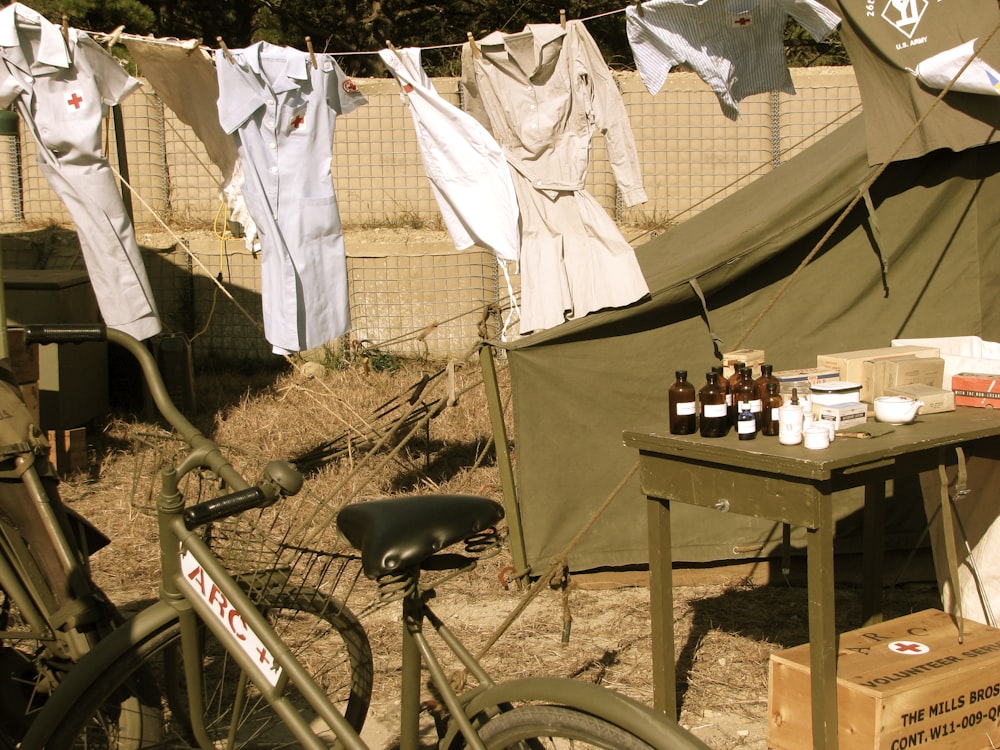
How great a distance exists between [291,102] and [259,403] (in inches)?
125

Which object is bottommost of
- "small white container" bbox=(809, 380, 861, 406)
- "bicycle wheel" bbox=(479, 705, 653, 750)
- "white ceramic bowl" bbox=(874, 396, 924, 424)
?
"bicycle wheel" bbox=(479, 705, 653, 750)

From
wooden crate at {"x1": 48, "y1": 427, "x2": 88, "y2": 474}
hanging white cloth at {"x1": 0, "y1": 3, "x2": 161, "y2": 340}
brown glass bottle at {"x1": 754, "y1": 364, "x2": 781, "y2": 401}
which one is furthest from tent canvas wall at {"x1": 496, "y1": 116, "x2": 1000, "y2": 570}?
wooden crate at {"x1": 48, "y1": 427, "x2": 88, "y2": 474}

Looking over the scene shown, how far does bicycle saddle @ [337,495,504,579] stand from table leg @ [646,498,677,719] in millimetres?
1063

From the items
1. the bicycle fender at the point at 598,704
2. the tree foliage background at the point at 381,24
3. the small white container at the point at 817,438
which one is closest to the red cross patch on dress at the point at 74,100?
the small white container at the point at 817,438

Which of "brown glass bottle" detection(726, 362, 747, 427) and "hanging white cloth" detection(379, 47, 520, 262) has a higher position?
"hanging white cloth" detection(379, 47, 520, 262)

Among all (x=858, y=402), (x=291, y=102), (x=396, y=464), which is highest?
(x=291, y=102)

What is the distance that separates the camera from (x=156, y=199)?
10281mm

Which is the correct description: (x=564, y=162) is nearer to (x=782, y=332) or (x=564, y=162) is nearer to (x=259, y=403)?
(x=782, y=332)

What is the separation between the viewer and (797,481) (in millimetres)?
2826

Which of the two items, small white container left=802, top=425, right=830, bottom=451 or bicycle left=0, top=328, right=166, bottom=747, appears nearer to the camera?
bicycle left=0, top=328, right=166, bottom=747

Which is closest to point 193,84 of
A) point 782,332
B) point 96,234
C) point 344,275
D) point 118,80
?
point 118,80

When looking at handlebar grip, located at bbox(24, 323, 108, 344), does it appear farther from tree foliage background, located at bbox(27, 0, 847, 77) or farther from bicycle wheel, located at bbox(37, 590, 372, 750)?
tree foliage background, located at bbox(27, 0, 847, 77)

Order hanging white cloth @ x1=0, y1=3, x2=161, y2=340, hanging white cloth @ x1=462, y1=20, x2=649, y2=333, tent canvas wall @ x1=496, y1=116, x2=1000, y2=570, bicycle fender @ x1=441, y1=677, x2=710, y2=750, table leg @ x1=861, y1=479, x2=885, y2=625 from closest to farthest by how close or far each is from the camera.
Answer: bicycle fender @ x1=441, y1=677, x2=710, y2=750 → table leg @ x1=861, y1=479, x2=885, y2=625 → tent canvas wall @ x1=496, y1=116, x2=1000, y2=570 → hanging white cloth @ x1=462, y1=20, x2=649, y2=333 → hanging white cloth @ x1=0, y1=3, x2=161, y2=340

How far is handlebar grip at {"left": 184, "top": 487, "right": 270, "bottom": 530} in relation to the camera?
2.16 meters
